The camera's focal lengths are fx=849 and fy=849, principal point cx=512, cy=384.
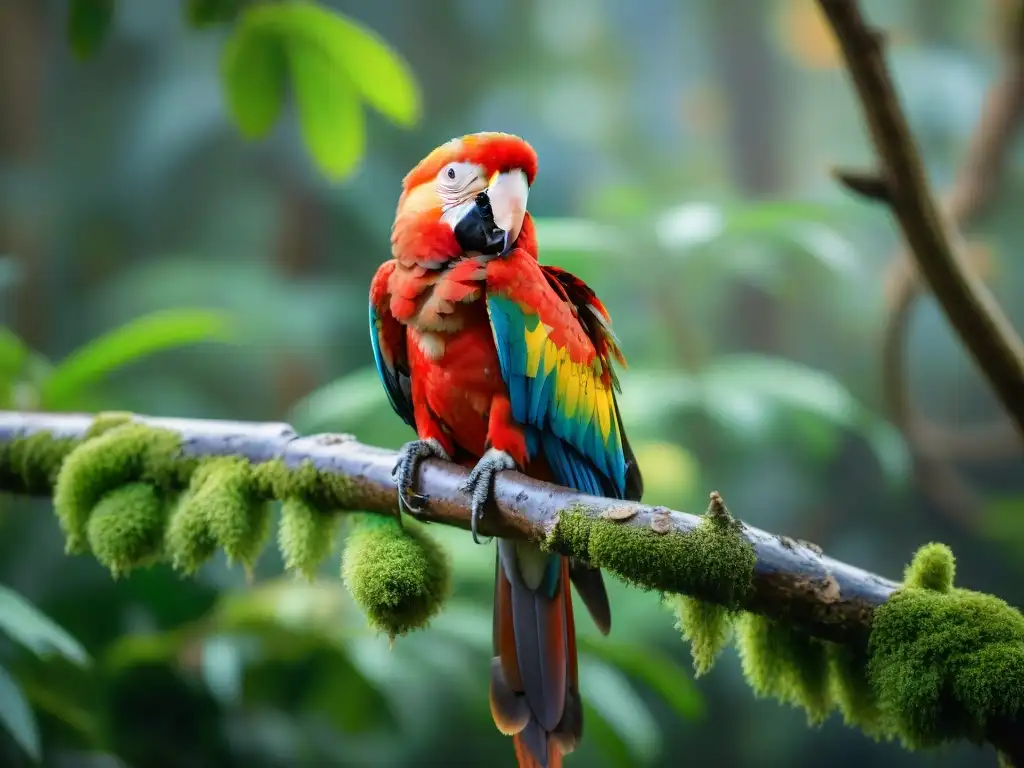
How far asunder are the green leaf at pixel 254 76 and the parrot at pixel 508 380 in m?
0.35

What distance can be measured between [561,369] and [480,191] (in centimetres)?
24

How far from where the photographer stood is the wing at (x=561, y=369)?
1038 mm

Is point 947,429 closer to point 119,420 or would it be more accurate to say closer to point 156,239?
point 119,420

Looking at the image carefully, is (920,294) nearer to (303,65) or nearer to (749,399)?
(749,399)

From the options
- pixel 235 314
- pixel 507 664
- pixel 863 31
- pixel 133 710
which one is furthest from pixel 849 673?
pixel 235 314

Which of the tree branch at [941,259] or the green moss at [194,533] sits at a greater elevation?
the tree branch at [941,259]

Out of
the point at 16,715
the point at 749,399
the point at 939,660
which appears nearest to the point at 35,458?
the point at 16,715

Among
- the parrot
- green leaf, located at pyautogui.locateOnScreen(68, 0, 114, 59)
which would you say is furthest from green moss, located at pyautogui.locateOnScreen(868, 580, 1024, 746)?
green leaf, located at pyautogui.locateOnScreen(68, 0, 114, 59)

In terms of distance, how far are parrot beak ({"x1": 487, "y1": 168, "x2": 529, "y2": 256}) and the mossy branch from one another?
31cm

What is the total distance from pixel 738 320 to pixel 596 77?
891 mm

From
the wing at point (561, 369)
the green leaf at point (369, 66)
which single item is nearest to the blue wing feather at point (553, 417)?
the wing at point (561, 369)

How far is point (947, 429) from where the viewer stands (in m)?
2.48

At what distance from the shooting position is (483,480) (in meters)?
0.98

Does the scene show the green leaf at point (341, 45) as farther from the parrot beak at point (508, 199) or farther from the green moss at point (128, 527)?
the green moss at point (128, 527)
